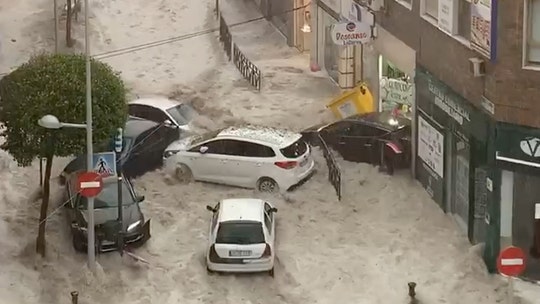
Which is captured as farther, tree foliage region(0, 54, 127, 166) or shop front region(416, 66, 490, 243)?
shop front region(416, 66, 490, 243)

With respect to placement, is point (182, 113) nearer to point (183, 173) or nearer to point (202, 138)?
point (202, 138)

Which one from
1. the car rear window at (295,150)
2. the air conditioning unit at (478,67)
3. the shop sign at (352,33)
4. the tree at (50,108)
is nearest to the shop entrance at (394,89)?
the shop sign at (352,33)

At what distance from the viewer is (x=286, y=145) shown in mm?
27172

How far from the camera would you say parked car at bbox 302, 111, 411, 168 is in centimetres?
2820

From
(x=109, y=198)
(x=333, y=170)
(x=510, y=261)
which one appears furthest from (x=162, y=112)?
(x=510, y=261)

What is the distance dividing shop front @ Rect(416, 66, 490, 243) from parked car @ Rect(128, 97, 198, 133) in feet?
23.9

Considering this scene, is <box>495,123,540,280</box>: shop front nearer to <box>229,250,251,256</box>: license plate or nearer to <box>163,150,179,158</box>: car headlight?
<box>229,250,251,256</box>: license plate

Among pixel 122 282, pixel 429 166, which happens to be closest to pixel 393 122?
pixel 429 166

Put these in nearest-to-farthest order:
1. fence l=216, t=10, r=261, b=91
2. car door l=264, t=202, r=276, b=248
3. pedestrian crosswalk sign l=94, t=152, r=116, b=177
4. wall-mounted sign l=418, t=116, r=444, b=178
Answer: car door l=264, t=202, r=276, b=248 → pedestrian crosswalk sign l=94, t=152, r=116, b=177 → wall-mounted sign l=418, t=116, r=444, b=178 → fence l=216, t=10, r=261, b=91

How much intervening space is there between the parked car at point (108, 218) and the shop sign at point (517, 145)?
25.4ft

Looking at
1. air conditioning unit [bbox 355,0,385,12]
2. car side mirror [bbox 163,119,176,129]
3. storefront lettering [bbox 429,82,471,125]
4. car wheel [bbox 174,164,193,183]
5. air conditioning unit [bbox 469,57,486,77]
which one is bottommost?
car wheel [bbox 174,164,193,183]

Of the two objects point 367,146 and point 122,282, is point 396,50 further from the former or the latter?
point 122,282

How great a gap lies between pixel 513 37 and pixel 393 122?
25.8 ft

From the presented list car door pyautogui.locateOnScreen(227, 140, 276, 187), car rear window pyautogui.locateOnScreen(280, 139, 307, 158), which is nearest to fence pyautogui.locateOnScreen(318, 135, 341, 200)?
car rear window pyautogui.locateOnScreen(280, 139, 307, 158)
